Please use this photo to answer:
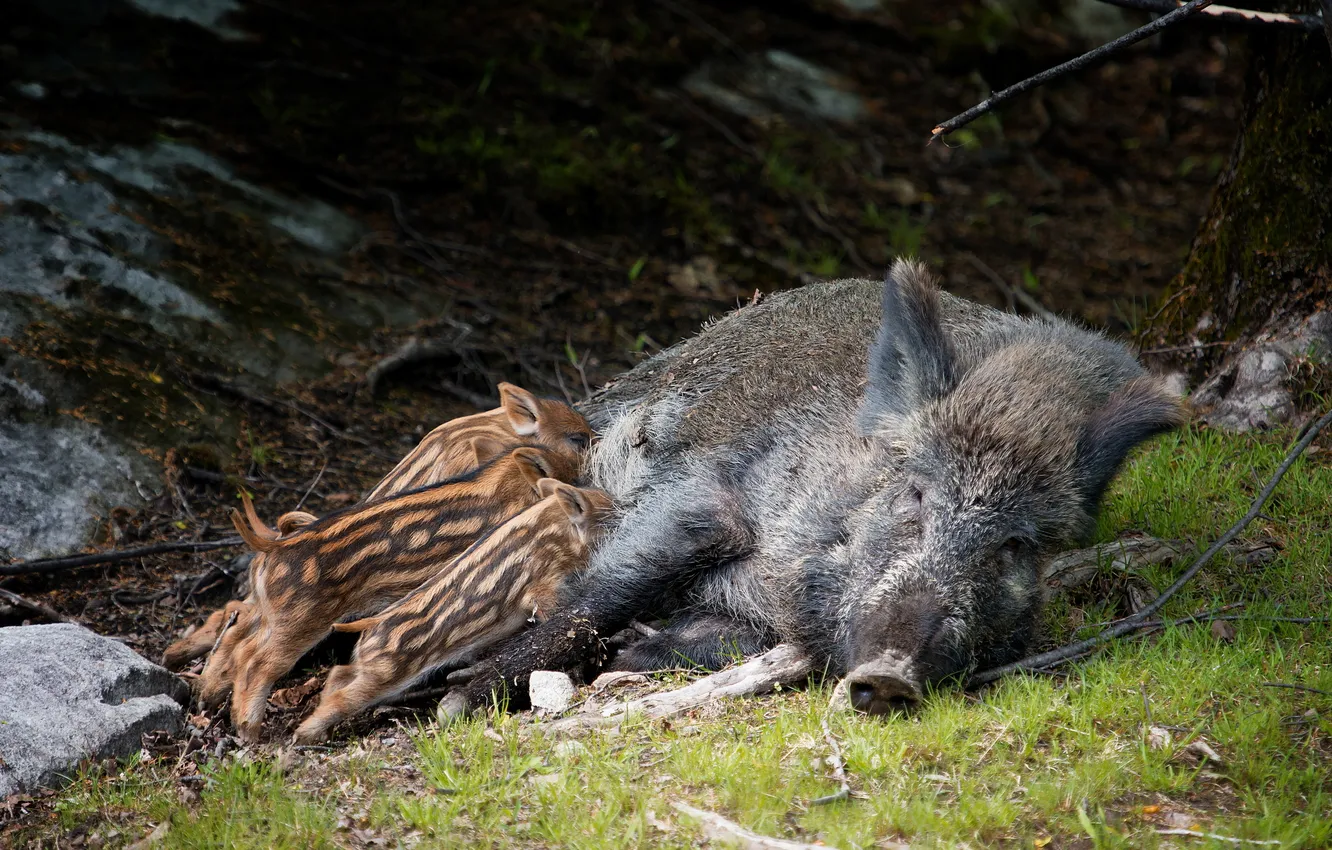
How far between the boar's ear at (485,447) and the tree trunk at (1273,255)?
2.84 metres

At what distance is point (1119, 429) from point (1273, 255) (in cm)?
189

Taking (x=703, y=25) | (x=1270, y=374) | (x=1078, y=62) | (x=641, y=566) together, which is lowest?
(x=641, y=566)

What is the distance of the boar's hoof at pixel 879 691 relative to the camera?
3.22 m

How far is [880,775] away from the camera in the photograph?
120 inches

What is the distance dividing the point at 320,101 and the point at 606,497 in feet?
16.1

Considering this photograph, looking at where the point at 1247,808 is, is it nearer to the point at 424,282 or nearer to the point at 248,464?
the point at 248,464

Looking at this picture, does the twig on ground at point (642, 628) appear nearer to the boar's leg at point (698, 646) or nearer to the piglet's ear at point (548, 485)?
the boar's leg at point (698, 646)

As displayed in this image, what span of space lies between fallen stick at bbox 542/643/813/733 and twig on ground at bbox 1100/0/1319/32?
7.11 ft

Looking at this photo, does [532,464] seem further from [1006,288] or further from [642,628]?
[1006,288]

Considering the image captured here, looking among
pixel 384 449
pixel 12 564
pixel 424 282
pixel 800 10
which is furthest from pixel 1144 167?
pixel 12 564

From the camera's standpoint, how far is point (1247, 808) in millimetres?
2854

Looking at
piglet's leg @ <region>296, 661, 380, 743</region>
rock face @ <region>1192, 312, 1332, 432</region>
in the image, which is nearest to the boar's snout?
piglet's leg @ <region>296, 661, 380, 743</region>

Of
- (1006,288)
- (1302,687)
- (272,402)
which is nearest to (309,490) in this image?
(272,402)

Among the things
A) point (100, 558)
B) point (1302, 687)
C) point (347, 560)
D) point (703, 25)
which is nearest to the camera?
point (1302, 687)
